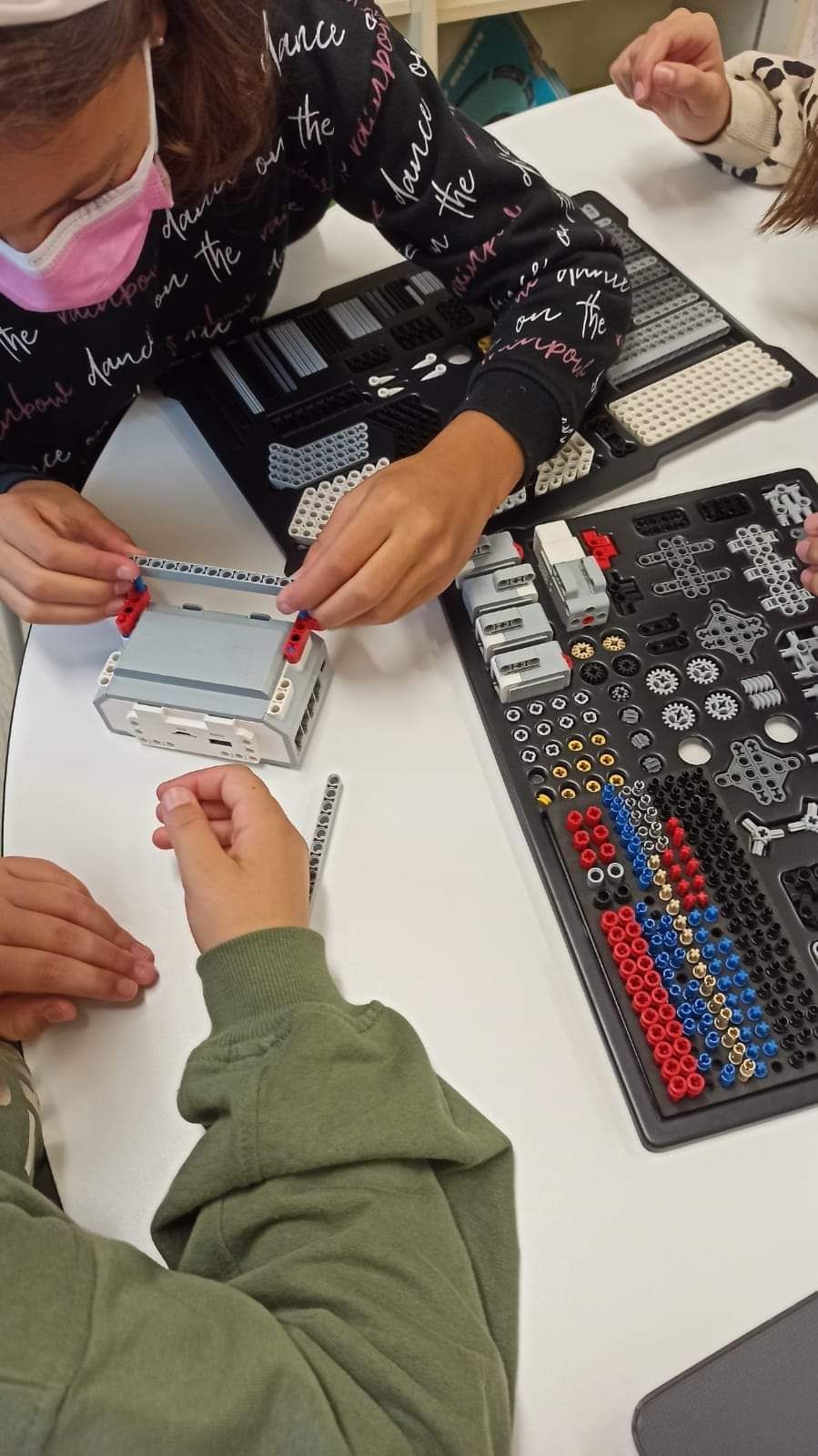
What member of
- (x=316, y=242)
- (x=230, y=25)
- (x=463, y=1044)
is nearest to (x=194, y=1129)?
(x=463, y=1044)

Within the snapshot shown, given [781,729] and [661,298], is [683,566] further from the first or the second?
[661,298]

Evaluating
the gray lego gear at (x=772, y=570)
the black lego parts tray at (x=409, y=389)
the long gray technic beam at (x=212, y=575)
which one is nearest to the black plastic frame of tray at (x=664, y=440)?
the black lego parts tray at (x=409, y=389)

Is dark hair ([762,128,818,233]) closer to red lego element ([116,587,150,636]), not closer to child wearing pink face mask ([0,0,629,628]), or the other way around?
child wearing pink face mask ([0,0,629,628])

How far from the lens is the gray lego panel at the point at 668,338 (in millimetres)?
869

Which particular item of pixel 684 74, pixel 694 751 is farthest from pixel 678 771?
pixel 684 74

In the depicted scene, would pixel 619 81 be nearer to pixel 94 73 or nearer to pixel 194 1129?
pixel 94 73

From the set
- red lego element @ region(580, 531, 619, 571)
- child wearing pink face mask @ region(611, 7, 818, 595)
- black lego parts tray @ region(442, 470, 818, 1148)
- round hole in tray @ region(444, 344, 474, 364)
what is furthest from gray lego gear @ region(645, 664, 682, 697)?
child wearing pink face mask @ region(611, 7, 818, 595)

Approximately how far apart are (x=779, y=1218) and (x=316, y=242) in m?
0.98

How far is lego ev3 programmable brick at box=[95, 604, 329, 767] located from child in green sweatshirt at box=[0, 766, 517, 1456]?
3.7 inches

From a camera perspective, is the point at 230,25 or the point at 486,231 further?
the point at 486,231

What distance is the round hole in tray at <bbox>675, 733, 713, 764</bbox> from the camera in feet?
2.18

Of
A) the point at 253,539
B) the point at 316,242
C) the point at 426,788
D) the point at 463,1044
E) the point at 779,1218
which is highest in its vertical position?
the point at 316,242

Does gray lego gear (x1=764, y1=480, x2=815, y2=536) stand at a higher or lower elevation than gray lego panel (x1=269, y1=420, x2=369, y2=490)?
lower

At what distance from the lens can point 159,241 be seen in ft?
2.62
